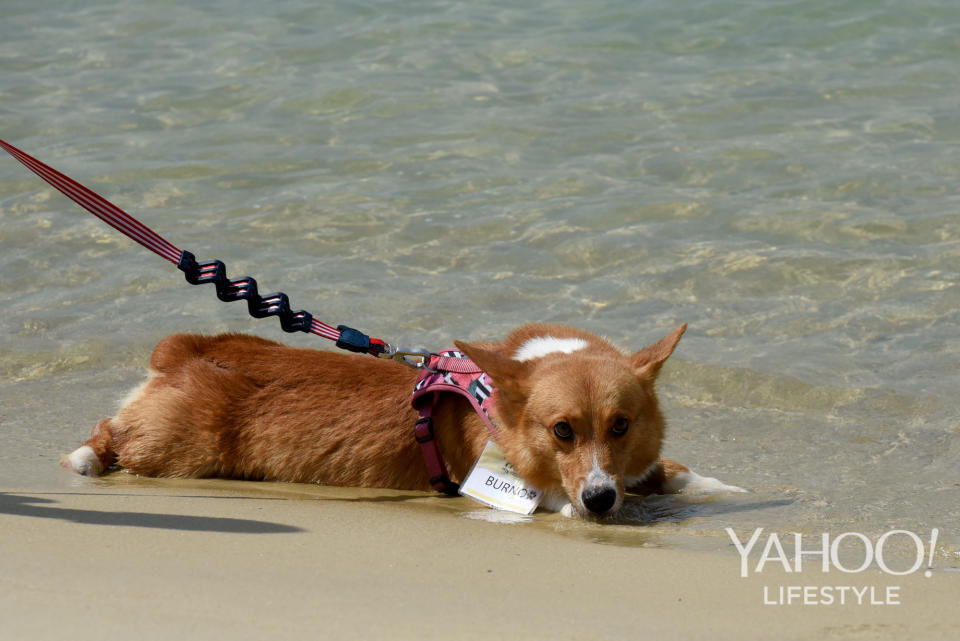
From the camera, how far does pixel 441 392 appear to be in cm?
464

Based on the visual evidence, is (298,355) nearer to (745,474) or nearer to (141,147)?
(745,474)

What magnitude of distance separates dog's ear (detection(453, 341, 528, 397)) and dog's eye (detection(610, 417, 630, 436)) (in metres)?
0.36

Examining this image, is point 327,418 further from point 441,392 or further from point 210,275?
point 210,275

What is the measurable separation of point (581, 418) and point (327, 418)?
111cm

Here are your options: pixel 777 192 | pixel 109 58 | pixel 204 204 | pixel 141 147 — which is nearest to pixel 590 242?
pixel 777 192

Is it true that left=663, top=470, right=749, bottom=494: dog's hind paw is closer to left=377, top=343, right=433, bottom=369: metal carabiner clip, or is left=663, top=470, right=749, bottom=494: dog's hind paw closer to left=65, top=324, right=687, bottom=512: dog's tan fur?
left=65, top=324, right=687, bottom=512: dog's tan fur

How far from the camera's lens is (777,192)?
8.27m

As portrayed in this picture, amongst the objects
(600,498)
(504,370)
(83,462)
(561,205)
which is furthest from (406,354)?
(561,205)

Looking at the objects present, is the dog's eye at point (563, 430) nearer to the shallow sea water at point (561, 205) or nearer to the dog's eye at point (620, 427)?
the dog's eye at point (620, 427)

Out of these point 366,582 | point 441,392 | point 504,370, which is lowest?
point 366,582

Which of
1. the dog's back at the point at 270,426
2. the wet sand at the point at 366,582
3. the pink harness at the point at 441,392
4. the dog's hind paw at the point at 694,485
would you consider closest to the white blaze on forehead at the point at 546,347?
the pink harness at the point at 441,392

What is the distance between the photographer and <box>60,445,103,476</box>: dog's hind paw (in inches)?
180

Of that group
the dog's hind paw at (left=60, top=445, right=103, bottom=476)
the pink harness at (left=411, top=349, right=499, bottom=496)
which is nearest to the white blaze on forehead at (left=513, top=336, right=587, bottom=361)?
the pink harness at (left=411, top=349, right=499, bottom=496)

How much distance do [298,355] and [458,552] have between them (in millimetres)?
1628
